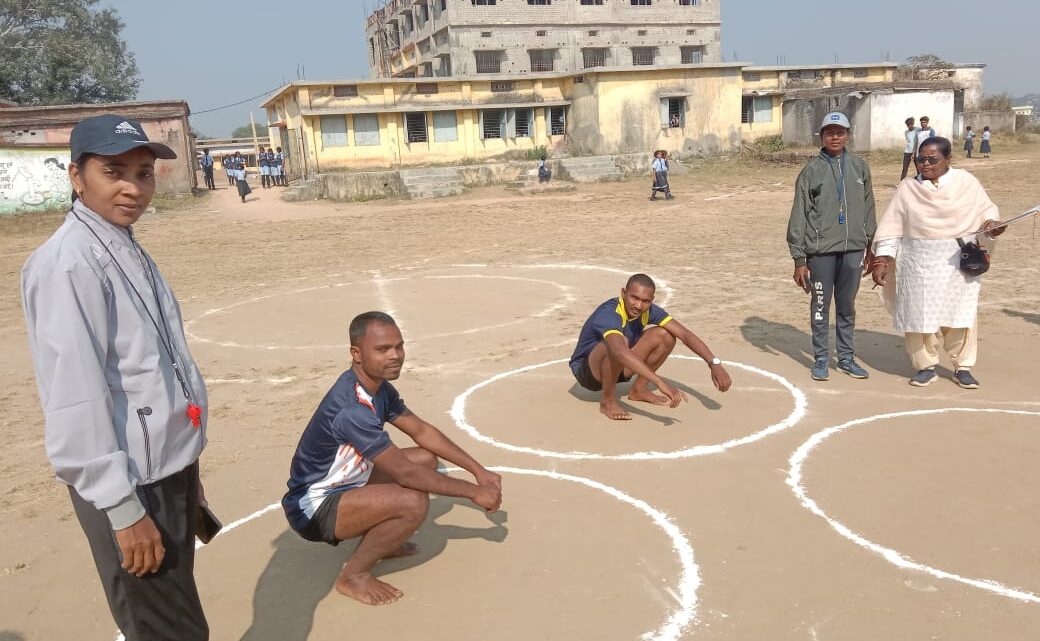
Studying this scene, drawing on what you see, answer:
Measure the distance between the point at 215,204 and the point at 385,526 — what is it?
24.7 metres

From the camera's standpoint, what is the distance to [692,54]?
5138 cm

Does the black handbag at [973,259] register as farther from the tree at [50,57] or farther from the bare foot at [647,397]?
the tree at [50,57]

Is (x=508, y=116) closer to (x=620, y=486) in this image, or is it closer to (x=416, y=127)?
(x=416, y=127)

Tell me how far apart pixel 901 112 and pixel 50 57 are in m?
37.2

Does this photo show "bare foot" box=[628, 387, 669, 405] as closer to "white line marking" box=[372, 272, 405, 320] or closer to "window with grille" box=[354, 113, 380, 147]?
"white line marking" box=[372, 272, 405, 320]

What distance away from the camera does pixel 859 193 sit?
623 centimetres

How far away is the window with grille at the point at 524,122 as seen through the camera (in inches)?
1310

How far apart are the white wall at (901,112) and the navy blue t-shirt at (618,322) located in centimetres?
2965

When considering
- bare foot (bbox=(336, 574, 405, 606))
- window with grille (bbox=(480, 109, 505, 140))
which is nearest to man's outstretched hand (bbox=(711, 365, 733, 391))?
bare foot (bbox=(336, 574, 405, 606))

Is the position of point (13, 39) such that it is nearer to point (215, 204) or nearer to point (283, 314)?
point (215, 204)

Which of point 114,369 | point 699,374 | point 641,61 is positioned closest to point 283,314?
point 699,374

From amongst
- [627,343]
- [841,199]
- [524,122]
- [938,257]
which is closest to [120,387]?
[627,343]

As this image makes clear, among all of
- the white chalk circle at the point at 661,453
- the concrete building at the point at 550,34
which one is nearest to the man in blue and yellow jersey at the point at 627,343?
the white chalk circle at the point at 661,453

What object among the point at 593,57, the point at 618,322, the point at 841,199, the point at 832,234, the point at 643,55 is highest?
the point at 643,55
